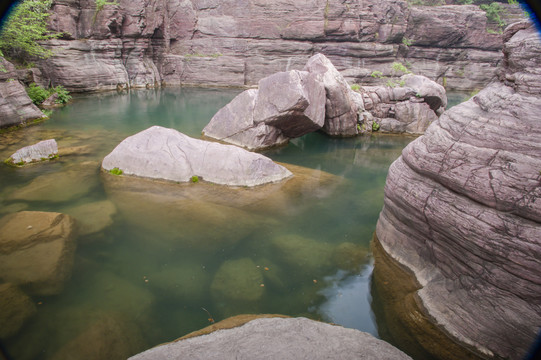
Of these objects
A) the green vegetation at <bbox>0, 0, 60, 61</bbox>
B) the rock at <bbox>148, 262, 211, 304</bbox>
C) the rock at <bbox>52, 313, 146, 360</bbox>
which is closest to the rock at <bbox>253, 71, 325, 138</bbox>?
the rock at <bbox>148, 262, 211, 304</bbox>

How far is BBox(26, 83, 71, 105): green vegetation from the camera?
59.5ft

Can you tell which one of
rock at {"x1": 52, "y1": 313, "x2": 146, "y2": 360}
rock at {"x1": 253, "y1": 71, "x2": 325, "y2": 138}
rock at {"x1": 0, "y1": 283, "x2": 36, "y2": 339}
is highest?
rock at {"x1": 253, "y1": 71, "x2": 325, "y2": 138}

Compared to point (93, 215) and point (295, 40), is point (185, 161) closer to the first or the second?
point (93, 215)

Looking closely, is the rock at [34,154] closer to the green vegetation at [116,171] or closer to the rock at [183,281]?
the green vegetation at [116,171]

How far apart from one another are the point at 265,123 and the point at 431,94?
32.2 ft

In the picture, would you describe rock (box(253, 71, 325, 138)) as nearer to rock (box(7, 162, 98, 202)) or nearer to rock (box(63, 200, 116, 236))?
rock (box(7, 162, 98, 202))

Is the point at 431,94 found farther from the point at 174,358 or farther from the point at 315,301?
the point at 174,358

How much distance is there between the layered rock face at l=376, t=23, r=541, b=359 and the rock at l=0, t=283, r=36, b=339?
5.93 m

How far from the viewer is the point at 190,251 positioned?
6.38 m

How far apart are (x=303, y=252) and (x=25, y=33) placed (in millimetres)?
20033

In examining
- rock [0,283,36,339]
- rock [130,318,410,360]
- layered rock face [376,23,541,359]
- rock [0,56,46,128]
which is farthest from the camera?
rock [0,56,46,128]

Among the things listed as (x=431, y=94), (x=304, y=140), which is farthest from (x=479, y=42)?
(x=304, y=140)

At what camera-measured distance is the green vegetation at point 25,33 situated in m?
16.3

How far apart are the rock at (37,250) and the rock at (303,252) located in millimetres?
3884
